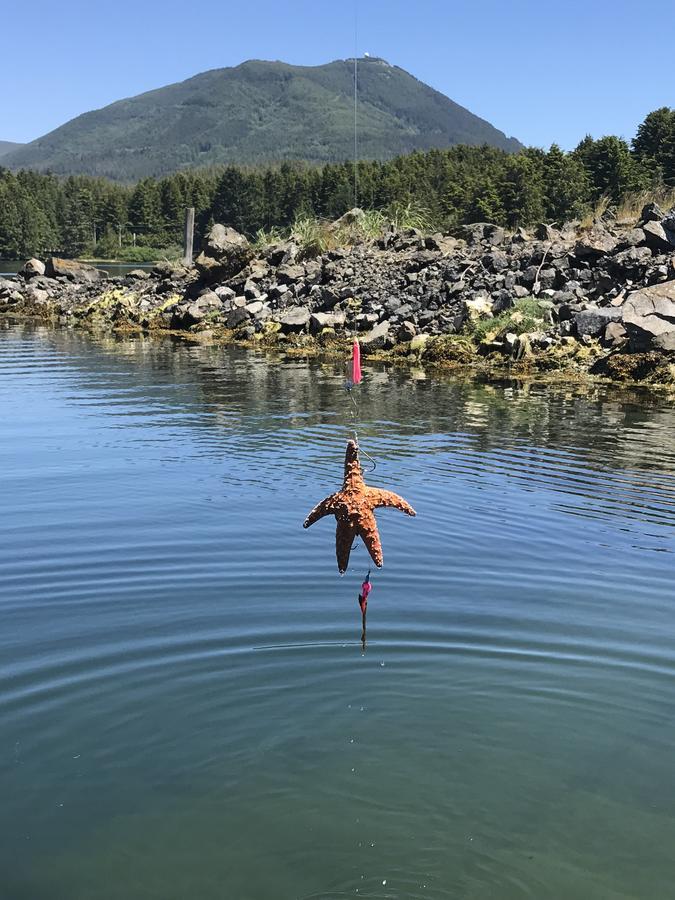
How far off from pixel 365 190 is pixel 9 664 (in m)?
107

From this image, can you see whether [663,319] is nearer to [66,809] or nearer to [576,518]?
[576,518]

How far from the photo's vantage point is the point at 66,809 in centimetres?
517

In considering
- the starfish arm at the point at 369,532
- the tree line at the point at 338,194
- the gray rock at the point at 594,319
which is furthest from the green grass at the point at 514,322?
the starfish arm at the point at 369,532

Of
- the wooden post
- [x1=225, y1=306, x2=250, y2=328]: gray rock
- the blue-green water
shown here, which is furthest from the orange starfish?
the wooden post

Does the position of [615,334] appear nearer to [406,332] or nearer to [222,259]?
[406,332]

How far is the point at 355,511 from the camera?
5.63 metres

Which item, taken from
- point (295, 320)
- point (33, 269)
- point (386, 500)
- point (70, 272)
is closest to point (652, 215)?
point (295, 320)

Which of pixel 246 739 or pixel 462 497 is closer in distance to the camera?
pixel 246 739

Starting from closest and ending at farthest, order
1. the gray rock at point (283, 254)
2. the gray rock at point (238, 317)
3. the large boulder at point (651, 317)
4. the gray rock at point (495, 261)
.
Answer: the large boulder at point (651, 317)
the gray rock at point (495, 261)
the gray rock at point (238, 317)
the gray rock at point (283, 254)

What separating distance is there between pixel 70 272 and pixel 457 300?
33292 millimetres

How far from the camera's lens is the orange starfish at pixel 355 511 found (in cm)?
563

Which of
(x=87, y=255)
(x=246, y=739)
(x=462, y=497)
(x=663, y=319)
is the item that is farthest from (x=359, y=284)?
(x=87, y=255)

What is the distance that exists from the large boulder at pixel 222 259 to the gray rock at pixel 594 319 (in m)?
18.5

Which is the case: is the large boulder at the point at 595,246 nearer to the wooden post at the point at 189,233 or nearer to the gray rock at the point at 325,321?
the gray rock at the point at 325,321
